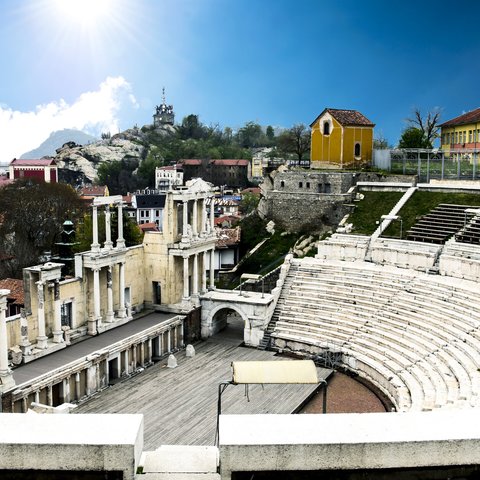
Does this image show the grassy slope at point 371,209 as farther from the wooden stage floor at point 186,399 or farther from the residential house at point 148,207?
the residential house at point 148,207

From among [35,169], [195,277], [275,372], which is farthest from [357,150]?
[35,169]

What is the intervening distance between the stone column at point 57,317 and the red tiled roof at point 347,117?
2716 centimetres

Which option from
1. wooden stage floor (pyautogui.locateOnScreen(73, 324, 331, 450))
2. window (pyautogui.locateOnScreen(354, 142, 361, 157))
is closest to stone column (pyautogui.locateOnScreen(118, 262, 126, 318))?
wooden stage floor (pyautogui.locateOnScreen(73, 324, 331, 450))

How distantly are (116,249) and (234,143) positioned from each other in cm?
11942

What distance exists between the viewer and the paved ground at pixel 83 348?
21297 millimetres

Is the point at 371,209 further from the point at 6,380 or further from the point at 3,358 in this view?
the point at 6,380

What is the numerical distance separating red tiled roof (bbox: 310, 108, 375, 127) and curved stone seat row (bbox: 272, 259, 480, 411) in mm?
16429

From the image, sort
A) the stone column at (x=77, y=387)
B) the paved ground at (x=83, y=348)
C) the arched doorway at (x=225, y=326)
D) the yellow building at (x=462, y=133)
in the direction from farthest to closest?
the yellow building at (x=462, y=133)
the arched doorway at (x=225, y=326)
the stone column at (x=77, y=387)
the paved ground at (x=83, y=348)

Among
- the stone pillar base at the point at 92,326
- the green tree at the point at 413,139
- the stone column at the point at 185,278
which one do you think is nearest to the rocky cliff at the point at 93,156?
the green tree at the point at 413,139

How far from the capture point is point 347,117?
4584cm

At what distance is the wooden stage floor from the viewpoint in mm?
19906

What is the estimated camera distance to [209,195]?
32.2 m

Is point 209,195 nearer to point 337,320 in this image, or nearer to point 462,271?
point 337,320

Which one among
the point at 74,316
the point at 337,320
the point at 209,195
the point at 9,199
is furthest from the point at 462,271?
the point at 9,199
